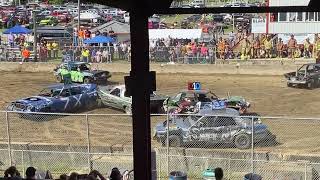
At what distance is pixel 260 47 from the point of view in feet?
109

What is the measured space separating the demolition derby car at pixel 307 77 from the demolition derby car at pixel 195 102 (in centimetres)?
615

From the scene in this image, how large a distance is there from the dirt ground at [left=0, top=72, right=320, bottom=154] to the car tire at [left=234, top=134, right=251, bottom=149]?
0.87 metres

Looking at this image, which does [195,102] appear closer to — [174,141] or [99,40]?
[174,141]

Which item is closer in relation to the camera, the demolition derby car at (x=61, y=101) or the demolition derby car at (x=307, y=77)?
the demolition derby car at (x=61, y=101)

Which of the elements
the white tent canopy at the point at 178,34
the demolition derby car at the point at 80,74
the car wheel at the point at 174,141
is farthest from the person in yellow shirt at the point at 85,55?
the car wheel at the point at 174,141

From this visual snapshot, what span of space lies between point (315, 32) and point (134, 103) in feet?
109

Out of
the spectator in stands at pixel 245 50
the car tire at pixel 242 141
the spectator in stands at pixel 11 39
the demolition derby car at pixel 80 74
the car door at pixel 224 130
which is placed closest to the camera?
the car tire at pixel 242 141

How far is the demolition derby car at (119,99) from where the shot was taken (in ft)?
72.7

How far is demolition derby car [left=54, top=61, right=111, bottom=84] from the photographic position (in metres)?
28.9

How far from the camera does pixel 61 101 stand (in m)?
22.4

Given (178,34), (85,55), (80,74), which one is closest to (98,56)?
(85,55)

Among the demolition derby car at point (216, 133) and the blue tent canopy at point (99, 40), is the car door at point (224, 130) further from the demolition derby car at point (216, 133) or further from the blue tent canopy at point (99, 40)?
the blue tent canopy at point (99, 40)

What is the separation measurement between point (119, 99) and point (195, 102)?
3.44 meters

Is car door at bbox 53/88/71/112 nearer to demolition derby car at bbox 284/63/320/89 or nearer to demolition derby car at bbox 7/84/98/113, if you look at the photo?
demolition derby car at bbox 7/84/98/113
